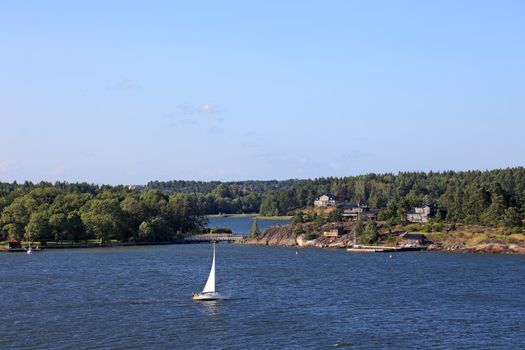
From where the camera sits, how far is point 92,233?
18412 centimetres

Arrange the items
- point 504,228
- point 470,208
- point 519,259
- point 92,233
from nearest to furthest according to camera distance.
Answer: point 519,259, point 504,228, point 470,208, point 92,233

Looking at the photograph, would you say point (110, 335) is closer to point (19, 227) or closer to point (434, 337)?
point (434, 337)

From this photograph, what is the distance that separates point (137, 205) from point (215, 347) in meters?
139

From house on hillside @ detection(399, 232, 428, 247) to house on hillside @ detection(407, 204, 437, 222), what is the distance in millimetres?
17615

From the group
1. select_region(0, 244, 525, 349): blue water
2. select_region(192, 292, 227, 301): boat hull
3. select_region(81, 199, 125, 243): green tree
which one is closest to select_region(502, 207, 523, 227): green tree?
select_region(0, 244, 525, 349): blue water

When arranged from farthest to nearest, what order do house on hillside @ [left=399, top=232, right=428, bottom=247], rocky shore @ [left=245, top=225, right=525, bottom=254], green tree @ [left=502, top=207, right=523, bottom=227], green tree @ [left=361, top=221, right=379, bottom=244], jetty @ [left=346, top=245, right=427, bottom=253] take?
green tree @ [left=361, top=221, right=379, bottom=244], house on hillside @ [left=399, top=232, right=428, bottom=247], jetty @ [left=346, top=245, right=427, bottom=253], green tree @ [left=502, top=207, right=523, bottom=227], rocky shore @ [left=245, top=225, right=525, bottom=254]

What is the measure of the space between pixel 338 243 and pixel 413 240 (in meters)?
20.9

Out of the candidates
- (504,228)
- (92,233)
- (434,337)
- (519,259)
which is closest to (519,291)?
(434,337)

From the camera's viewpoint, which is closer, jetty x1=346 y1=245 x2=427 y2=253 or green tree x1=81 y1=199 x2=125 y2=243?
jetty x1=346 y1=245 x2=427 y2=253

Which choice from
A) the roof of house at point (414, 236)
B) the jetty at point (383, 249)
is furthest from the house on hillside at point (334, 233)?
the roof of house at point (414, 236)

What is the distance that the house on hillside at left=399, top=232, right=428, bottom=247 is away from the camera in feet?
531

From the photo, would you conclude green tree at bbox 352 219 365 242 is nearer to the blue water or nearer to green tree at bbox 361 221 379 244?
green tree at bbox 361 221 379 244

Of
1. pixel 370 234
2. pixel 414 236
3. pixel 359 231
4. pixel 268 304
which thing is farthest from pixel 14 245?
pixel 268 304

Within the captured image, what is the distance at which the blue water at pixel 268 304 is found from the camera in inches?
2596
